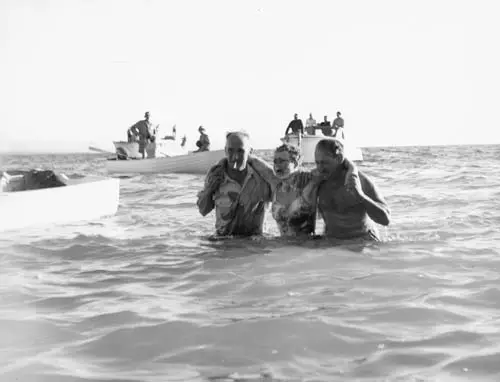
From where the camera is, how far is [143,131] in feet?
92.3

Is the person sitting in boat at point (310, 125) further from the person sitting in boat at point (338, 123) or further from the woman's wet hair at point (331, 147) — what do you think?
the woman's wet hair at point (331, 147)

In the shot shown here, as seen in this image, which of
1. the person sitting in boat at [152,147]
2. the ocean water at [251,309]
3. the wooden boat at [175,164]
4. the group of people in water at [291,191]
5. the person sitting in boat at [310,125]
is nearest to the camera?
the ocean water at [251,309]

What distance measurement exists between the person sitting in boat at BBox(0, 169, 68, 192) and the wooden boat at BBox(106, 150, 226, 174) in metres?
15.4

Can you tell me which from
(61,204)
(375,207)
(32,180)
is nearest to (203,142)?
(32,180)

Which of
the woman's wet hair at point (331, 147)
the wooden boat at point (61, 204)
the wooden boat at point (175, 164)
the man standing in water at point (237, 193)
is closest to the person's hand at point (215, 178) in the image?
the man standing in water at point (237, 193)

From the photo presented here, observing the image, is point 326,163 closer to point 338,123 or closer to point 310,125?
point 310,125

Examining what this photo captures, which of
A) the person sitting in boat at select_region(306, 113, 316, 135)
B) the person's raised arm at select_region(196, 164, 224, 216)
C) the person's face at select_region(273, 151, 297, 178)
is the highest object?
the person sitting in boat at select_region(306, 113, 316, 135)

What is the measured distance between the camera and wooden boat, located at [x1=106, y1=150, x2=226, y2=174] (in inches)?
1089

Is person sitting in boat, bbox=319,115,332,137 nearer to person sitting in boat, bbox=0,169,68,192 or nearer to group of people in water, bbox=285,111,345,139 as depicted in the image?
group of people in water, bbox=285,111,345,139

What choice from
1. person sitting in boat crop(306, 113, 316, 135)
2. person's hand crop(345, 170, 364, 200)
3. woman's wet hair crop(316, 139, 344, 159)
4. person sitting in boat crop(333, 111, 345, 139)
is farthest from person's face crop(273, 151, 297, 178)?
person sitting in boat crop(333, 111, 345, 139)

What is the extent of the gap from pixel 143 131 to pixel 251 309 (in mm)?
24296

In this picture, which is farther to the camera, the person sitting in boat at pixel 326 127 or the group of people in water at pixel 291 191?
the person sitting in boat at pixel 326 127

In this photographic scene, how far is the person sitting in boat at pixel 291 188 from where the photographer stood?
6.94 metres

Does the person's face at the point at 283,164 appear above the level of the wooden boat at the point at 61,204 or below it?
above
